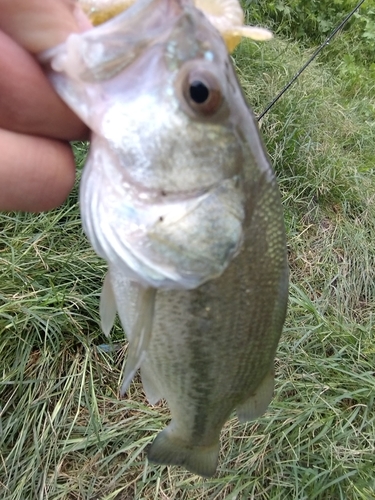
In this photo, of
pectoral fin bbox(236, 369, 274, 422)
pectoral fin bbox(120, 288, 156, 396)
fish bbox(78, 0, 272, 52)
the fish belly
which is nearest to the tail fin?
the fish belly

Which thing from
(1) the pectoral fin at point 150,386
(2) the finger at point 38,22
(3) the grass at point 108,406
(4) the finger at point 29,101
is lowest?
(3) the grass at point 108,406

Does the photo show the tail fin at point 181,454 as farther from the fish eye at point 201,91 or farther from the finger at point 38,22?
the finger at point 38,22

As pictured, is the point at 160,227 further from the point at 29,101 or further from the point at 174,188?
the point at 29,101

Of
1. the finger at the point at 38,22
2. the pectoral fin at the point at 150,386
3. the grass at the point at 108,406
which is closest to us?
the finger at the point at 38,22

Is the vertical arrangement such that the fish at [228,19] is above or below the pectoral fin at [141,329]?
above

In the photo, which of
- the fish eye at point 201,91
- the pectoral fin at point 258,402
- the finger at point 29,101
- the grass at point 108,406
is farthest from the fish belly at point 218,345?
the grass at point 108,406

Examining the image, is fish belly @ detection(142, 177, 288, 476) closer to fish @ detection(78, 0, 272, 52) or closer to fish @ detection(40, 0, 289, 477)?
fish @ detection(40, 0, 289, 477)

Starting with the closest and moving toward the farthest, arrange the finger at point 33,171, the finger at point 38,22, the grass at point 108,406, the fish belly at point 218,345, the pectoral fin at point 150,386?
the finger at point 38,22, the finger at point 33,171, the fish belly at point 218,345, the pectoral fin at point 150,386, the grass at point 108,406
